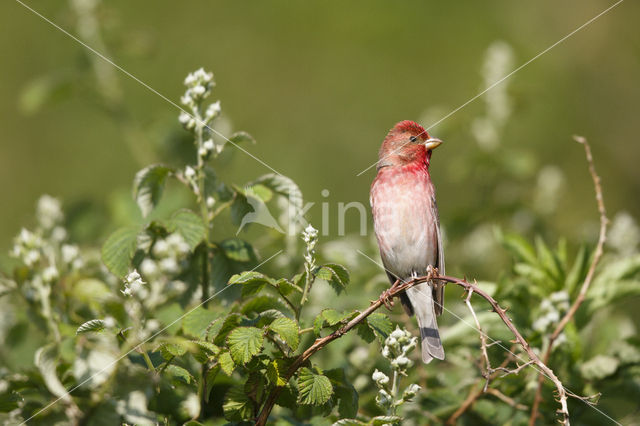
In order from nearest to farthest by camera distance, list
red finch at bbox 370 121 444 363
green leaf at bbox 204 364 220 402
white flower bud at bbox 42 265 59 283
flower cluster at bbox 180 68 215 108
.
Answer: green leaf at bbox 204 364 220 402
flower cluster at bbox 180 68 215 108
white flower bud at bbox 42 265 59 283
red finch at bbox 370 121 444 363

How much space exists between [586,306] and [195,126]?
5.80ft

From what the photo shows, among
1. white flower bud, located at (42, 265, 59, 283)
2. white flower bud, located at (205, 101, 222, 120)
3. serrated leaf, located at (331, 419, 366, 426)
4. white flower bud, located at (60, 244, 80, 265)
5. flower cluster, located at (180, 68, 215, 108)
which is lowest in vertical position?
serrated leaf, located at (331, 419, 366, 426)

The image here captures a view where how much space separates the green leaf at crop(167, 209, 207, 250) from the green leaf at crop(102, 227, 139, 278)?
0.47 ft

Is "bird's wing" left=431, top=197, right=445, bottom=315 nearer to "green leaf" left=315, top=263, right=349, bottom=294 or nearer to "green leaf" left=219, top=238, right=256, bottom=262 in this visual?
"green leaf" left=219, top=238, right=256, bottom=262

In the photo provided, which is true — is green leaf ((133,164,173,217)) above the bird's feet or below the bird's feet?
above

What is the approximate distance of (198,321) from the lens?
92.4 inches

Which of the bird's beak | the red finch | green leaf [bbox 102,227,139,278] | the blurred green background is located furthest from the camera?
the blurred green background

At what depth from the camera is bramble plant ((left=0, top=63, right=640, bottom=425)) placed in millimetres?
2105

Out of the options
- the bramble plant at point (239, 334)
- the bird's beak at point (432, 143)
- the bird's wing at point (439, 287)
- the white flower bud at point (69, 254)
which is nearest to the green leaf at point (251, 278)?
the bramble plant at point (239, 334)

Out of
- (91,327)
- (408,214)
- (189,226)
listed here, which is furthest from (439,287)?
(91,327)

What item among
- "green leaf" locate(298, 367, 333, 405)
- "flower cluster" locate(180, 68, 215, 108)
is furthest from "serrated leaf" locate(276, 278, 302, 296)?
"flower cluster" locate(180, 68, 215, 108)

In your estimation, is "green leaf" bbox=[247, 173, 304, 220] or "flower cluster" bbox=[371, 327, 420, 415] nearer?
"flower cluster" bbox=[371, 327, 420, 415]

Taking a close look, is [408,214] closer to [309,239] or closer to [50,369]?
[309,239]

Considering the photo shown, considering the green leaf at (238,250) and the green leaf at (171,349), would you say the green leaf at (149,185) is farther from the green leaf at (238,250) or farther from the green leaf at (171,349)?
Result: the green leaf at (171,349)
